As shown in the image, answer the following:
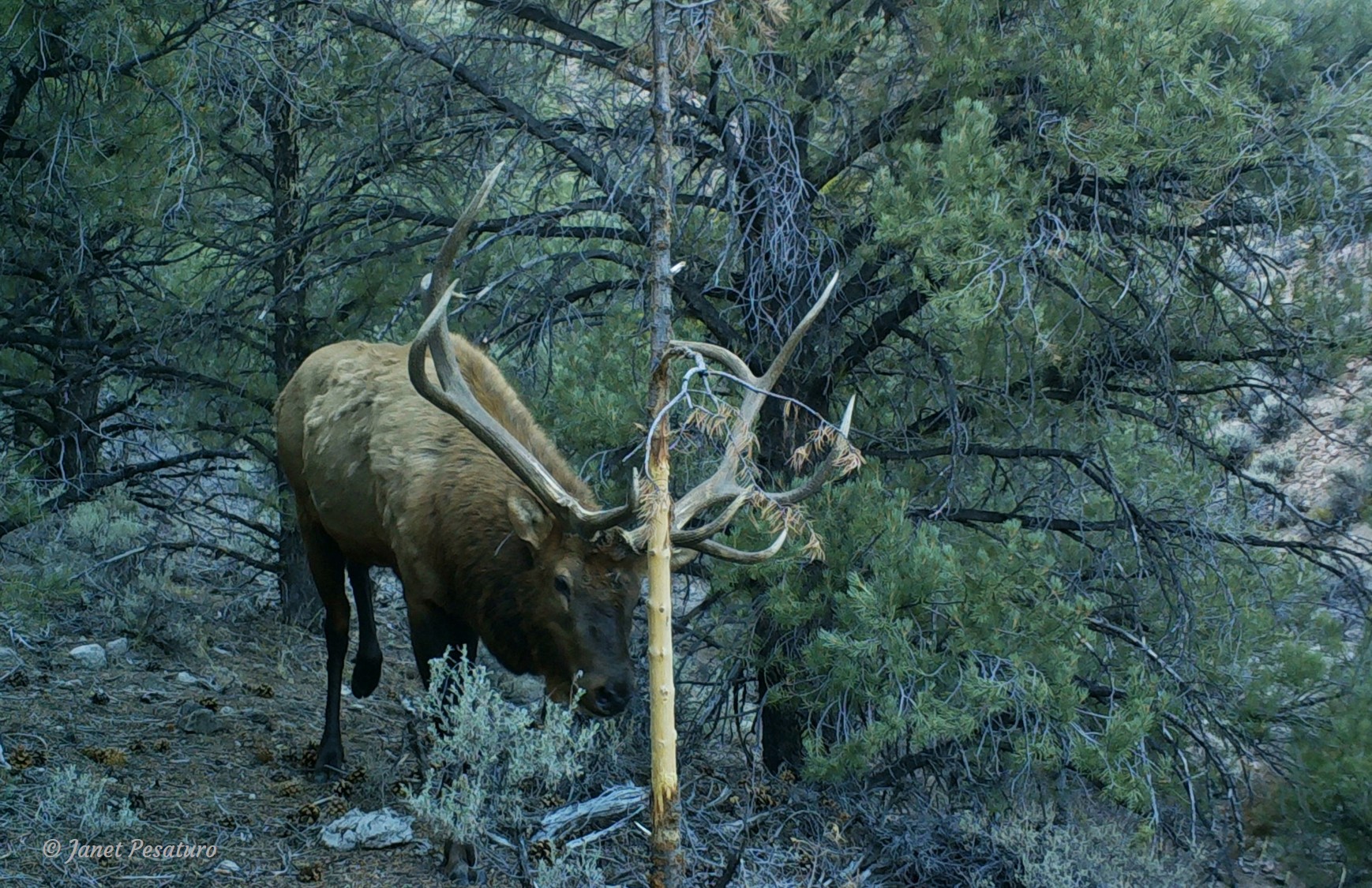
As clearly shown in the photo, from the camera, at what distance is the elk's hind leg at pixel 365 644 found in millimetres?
6758

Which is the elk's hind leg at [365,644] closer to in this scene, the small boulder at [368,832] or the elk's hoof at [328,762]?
the elk's hoof at [328,762]

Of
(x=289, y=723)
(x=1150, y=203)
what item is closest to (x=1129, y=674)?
(x=1150, y=203)

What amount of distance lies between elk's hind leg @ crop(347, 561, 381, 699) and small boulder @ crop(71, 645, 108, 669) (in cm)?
166

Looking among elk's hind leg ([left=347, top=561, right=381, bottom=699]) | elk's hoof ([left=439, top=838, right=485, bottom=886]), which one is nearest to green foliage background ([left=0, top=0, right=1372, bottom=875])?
elk's hind leg ([left=347, top=561, right=381, bottom=699])

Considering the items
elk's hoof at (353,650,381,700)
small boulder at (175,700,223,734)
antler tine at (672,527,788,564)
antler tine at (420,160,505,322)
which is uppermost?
antler tine at (420,160,505,322)

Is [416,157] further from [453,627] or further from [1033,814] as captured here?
[1033,814]

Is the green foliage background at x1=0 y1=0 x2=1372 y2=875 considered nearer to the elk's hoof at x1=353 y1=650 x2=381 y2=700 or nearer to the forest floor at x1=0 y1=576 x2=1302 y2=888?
the forest floor at x1=0 y1=576 x2=1302 y2=888

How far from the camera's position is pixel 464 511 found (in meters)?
5.69

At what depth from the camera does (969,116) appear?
206 inches

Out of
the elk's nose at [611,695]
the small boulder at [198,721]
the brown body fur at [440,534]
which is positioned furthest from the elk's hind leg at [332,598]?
the elk's nose at [611,695]

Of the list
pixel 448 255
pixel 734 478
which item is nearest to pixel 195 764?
pixel 448 255

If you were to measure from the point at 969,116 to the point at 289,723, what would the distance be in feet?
16.3

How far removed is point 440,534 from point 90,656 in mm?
2985

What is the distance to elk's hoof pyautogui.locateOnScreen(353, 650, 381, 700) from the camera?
266 inches
